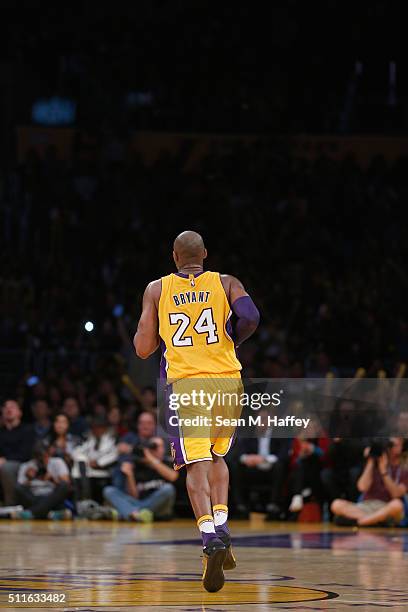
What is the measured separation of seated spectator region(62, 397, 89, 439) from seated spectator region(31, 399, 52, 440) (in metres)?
0.25

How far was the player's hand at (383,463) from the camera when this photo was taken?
13461mm

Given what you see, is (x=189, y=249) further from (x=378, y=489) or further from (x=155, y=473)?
(x=155, y=473)

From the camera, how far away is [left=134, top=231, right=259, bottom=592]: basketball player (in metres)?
7.05

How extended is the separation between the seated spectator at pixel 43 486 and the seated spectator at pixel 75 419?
3.11 feet

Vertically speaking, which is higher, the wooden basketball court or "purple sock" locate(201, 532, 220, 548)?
"purple sock" locate(201, 532, 220, 548)

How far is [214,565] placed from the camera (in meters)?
6.48

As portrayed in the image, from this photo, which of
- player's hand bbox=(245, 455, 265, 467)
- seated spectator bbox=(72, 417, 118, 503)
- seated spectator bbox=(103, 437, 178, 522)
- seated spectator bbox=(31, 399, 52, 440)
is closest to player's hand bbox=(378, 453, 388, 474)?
player's hand bbox=(245, 455, 265, 467)

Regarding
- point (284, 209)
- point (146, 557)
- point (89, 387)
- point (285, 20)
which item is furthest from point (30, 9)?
point (146, 557)

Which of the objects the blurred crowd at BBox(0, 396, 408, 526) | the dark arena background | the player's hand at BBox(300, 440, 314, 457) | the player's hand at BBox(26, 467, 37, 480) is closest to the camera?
the dark arena background

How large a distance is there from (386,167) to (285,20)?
382cm

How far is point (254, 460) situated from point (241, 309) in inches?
331

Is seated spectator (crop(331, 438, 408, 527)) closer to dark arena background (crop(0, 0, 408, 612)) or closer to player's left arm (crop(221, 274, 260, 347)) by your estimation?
dark arena background (crop(0, 0, 408, 612))

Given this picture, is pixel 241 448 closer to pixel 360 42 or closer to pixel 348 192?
→ pixel 348 192

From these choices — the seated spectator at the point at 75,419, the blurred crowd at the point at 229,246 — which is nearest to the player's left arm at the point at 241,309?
the seated spectator at the point at 75,419
